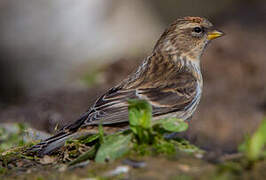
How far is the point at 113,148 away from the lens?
13.0 feet

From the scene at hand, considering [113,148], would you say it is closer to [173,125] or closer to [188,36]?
[173,125]

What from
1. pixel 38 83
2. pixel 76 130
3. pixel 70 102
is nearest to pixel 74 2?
pixel 38 83

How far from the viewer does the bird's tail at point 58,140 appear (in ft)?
15.4

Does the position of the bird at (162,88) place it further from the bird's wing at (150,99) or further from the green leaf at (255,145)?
the green leaf at (255,145)

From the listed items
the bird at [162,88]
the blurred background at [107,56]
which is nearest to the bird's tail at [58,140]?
the bird at [162,88]

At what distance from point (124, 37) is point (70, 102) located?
4.53 meters

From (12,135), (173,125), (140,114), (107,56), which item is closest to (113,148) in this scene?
(140,114)

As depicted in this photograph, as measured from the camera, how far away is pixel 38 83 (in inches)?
517

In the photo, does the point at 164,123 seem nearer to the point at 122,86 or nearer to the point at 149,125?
the point at 149,125

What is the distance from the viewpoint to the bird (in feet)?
15.9

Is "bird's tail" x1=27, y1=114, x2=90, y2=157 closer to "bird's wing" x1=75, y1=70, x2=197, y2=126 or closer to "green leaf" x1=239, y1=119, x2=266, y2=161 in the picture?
"bird's wing" x1=75, y1=70, x2=197, y2=126

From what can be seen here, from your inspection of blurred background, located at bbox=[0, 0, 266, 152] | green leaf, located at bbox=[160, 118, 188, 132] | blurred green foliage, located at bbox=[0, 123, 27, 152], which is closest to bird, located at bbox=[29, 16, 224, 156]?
green leaf, located at bbox=[160, 118, 188, 132]

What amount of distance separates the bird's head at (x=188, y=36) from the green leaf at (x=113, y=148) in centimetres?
268

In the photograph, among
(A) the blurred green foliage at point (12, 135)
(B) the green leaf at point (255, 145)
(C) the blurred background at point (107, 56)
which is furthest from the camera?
(C) the blurred background at point (107, 56)
